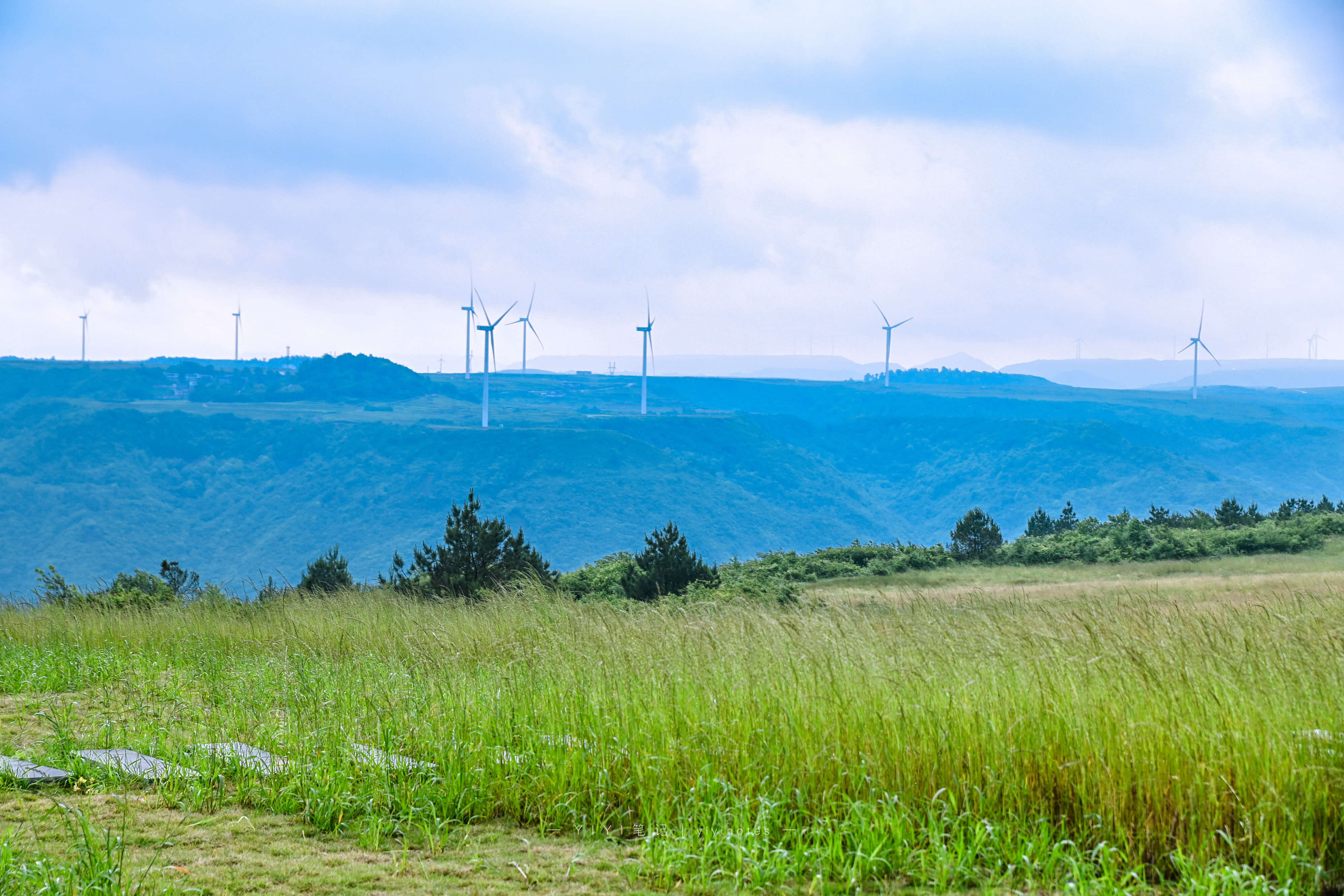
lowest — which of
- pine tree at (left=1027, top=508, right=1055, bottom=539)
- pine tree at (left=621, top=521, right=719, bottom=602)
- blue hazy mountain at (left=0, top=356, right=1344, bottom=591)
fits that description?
blue hazy mountain at (left=0, top=356, right=1344, bottom=591)

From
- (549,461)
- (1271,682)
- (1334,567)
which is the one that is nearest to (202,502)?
(549,461)

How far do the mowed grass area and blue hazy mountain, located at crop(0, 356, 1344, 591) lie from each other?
115032 millimetres

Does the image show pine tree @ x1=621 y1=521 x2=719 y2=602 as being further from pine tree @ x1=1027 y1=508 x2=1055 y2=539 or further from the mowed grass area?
pine tree @ x1=1027 y1=508 x2=1055 y2=539

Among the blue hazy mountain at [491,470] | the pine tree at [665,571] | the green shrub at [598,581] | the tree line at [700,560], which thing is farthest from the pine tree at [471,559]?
the blue hazy mountain at [491,470]

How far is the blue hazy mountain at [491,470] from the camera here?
130m

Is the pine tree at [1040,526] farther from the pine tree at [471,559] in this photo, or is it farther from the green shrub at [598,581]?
the pine tree at [471,559]

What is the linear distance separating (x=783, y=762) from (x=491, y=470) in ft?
463

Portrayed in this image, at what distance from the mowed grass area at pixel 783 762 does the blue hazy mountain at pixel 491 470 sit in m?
115

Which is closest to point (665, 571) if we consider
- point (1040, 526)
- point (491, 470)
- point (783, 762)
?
point (783, 762)

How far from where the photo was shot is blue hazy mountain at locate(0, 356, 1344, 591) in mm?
130125

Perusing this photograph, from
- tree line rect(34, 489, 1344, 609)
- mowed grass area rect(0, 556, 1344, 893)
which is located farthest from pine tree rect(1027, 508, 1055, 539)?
mowed grass area rect(0, 556, 1344, 893)

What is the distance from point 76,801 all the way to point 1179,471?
178m

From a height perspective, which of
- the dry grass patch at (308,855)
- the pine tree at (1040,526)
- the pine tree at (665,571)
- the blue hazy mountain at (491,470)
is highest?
the dry grass patch at (308,855)

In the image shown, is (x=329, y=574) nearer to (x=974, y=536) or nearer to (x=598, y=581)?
(x=598, y=581)
